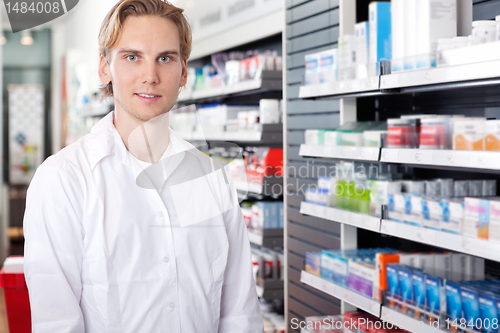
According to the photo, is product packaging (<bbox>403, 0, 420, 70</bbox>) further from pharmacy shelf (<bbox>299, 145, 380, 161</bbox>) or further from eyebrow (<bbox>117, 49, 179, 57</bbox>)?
eyebrow (<bbox>117, 49, 179, 57</bbox>)

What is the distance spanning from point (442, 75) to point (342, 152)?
2.72 ft

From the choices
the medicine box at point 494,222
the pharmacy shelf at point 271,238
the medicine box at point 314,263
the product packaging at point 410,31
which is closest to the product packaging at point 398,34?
the product packaging at point 410,31

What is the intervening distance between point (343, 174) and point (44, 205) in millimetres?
1970

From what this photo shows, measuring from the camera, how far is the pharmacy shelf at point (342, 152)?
2549 millimetres

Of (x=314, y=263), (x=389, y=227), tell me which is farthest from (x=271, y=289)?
(x=389, y=227)

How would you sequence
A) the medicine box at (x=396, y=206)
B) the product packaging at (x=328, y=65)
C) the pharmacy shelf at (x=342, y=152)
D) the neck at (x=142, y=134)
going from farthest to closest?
1. the product packaging at (x=328, y=65)
2. the pharmacy shelf at (x=342, y=152)
3. the medicine box at (x=396, y=206)
4. the neck at (x=142, y=134)

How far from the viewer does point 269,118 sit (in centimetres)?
390

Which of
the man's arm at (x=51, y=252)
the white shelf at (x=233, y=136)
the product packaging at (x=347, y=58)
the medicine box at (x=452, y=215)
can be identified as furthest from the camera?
the white shelf at (x=233, y=136)

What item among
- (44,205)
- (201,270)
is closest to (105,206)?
(44,205)

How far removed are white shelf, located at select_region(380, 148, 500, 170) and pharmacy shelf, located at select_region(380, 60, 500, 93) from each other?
26cm

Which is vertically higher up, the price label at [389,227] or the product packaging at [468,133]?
the product packaging at [468,133]

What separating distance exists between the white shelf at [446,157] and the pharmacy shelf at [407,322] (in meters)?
0.67

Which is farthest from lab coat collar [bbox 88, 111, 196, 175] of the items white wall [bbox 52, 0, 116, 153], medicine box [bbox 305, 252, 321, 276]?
white wall [bbox 52, 0, 116, 153]

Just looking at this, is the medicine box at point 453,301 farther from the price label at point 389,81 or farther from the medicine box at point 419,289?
the price label at point 389,81
